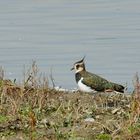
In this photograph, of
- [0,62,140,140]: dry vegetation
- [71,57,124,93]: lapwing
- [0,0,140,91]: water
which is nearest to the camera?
[0,62,140,140]: dry vegetation

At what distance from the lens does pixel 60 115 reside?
29.3ft

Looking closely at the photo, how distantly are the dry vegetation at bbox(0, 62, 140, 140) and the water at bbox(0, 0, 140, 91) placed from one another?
3.07 meters

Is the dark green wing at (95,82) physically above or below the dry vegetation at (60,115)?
above

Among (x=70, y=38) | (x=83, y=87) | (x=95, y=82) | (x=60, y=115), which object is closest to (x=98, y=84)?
(x=95, y=82)

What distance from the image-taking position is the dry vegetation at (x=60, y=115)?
322 inches

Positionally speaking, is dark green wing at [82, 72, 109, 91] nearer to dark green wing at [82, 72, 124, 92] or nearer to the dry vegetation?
dark green wing at [82, 72, 124, 92]

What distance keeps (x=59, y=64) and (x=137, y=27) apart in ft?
11.5

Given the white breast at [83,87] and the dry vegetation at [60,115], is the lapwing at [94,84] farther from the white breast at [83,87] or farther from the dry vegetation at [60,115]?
the dry vegetation at [60,115]

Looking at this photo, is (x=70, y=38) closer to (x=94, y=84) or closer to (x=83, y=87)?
(x=83, y=87)

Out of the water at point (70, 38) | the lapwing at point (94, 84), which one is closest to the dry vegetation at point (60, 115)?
the lapwing at point (94, 84)

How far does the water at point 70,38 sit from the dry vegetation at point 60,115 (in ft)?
10.1

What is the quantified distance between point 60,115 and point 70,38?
8.57 m

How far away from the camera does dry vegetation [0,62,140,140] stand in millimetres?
8180

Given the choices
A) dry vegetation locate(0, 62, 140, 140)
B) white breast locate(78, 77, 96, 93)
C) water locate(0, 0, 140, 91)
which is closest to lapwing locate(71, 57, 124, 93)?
white breast locate(78, 77, 96, 93)
